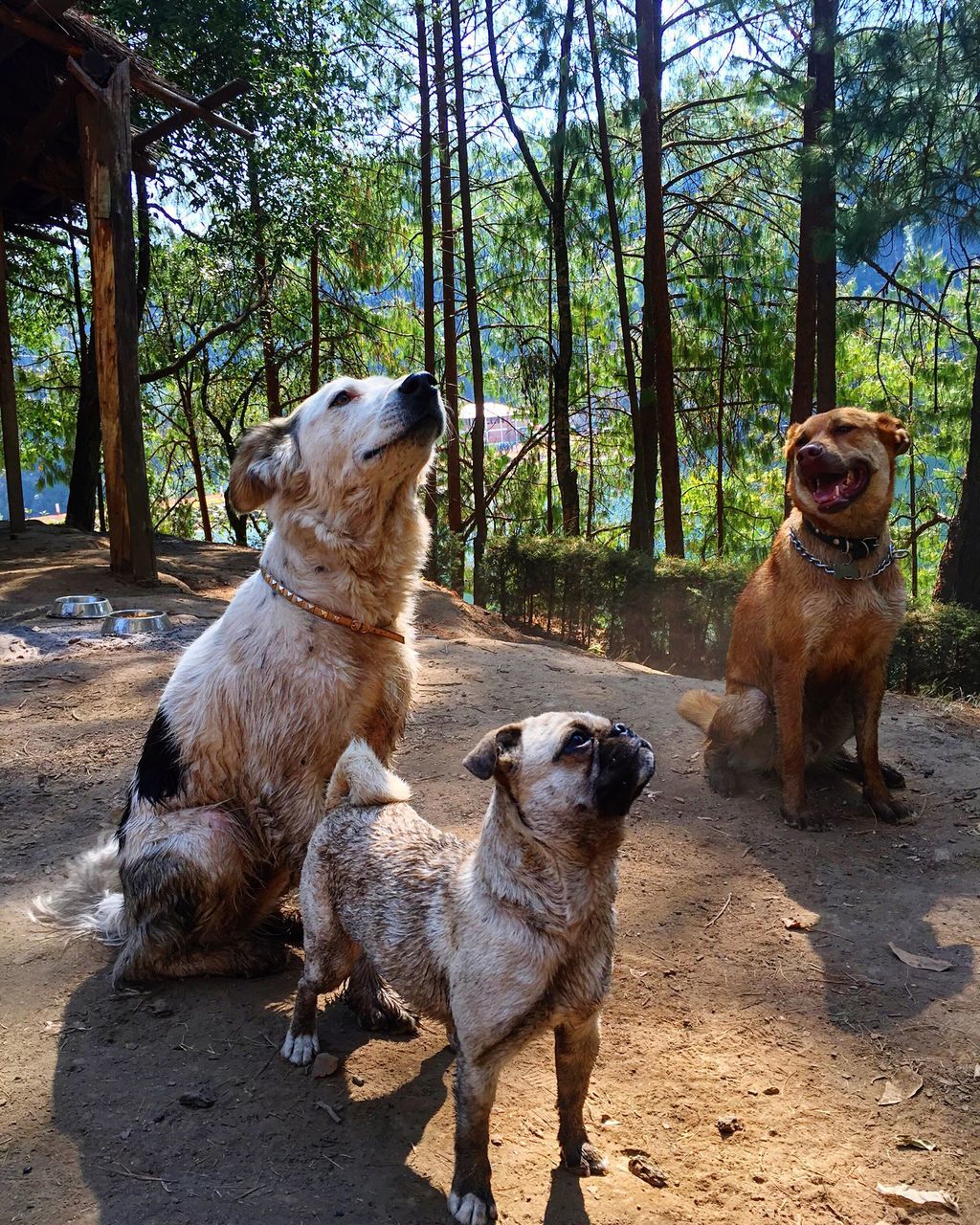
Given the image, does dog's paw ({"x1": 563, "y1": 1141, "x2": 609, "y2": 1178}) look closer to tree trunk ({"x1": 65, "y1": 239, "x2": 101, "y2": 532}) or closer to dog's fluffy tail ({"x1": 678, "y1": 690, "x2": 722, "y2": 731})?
dog's fluffy tail ({"x1": 678, "y1": 690, "x2": 722, "y2": 731})

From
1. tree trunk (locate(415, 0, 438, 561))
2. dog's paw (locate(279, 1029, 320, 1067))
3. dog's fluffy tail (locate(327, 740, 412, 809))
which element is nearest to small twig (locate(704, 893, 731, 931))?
dog's fluffy tail (locate(327, 740, 412, 809))

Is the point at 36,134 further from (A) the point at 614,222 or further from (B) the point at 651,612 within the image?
(B) the point at 651,612

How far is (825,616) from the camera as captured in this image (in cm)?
441

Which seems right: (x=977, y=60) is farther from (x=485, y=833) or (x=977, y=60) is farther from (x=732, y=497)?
(x=732, y=497)

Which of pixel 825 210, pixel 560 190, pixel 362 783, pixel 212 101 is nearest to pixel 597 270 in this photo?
pixel 560 190

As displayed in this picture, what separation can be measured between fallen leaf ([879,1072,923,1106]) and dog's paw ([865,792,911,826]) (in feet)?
6.29

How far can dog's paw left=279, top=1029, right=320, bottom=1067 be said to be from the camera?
2723mm

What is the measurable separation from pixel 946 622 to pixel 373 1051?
20.8 feet

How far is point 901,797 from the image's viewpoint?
4875 millimetres

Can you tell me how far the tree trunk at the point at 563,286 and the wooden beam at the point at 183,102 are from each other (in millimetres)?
6180

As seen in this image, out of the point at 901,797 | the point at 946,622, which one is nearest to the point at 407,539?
the point at 901,797

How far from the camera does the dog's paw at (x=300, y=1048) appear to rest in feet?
8.93

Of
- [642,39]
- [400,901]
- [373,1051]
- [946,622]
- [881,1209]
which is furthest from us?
[642,39]

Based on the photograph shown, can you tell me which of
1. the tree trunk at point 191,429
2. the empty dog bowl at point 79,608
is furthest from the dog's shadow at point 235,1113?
the tree trunk at point 191,429
